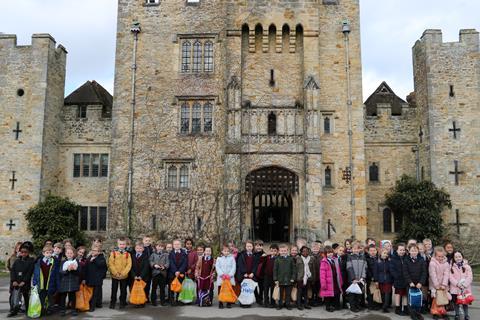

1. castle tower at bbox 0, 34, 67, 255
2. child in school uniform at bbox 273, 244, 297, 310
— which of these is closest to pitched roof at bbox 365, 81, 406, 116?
castle tower at bbox 0, 34, 67, 255

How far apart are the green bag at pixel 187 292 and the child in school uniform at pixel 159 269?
1.63ft

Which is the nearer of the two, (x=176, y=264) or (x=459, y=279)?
(x=459, y=279)

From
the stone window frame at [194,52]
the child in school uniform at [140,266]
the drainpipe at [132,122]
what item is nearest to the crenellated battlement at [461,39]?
the stone window frame at [194,52]

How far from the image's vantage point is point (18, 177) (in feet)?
83.2

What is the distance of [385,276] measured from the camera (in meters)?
11.9

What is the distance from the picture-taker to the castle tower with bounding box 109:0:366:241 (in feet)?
77.2

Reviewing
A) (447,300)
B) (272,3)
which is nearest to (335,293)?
(447,300)

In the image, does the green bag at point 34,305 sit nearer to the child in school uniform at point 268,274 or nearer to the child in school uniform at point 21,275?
the child in school uniform at point 21,275

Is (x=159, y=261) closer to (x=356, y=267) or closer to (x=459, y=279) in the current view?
(x=356, y=267)

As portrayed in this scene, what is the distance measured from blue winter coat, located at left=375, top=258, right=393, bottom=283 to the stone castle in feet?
35.7

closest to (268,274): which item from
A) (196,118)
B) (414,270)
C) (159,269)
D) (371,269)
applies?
(371,269)

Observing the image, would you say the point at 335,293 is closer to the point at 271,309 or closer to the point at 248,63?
the point at 271,309

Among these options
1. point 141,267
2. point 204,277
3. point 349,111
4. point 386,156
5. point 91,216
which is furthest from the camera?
point 386,156

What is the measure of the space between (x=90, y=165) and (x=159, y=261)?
641 inches
